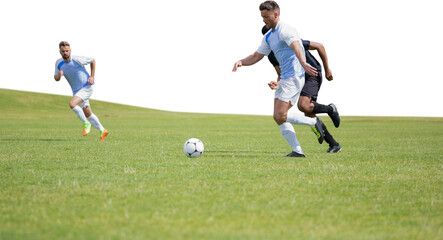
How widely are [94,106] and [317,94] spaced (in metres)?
63.7

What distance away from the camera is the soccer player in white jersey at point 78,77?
47.4 ft

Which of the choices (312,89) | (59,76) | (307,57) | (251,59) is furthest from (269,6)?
(59,76)

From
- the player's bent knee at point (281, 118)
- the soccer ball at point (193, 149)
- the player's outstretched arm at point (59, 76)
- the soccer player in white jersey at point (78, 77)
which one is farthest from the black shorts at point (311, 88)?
the player's outstretched arm at point (59, 76)

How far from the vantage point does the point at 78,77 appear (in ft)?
48.7

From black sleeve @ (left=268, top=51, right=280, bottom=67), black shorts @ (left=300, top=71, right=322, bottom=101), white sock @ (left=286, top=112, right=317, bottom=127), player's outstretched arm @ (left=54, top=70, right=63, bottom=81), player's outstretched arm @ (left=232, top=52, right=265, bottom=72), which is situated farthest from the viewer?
player's outstretched arm @ (left=54, top=70, right=63, bottom=81)

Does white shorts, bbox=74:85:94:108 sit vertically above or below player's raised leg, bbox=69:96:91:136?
Result: above

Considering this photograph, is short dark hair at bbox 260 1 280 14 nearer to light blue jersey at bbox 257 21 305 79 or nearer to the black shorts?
light blue jersey at bbox 257 21 305 79

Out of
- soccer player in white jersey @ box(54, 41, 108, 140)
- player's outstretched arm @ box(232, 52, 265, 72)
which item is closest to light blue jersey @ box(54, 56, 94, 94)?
soccer player in white jersey @ box(54, 41, 108, 140)

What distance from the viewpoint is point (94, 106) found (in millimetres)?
70125

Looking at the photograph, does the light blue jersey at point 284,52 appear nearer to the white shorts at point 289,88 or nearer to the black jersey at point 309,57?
the white shorts at point 289,88

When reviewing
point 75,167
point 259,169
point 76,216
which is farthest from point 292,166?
point 76,216

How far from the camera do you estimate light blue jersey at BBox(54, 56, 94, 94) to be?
Answer: 14.6 metres

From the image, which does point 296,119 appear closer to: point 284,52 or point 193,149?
point 284,52

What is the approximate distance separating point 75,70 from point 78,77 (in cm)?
24
